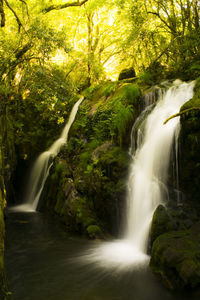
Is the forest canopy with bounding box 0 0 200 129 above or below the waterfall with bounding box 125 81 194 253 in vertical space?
above

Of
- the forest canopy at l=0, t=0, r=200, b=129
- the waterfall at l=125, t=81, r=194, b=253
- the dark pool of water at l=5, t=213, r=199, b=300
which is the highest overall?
the forest canopy at l=0, t=0, r=200, b=129

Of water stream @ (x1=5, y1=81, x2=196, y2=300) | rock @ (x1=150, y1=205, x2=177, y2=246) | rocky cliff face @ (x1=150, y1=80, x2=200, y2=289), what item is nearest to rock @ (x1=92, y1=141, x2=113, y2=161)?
water stream @ (x1=5, y1=81, x2=196, y2=300)

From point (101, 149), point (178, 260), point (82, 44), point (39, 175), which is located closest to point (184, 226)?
point (178, 260)

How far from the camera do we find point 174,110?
8.10 metres

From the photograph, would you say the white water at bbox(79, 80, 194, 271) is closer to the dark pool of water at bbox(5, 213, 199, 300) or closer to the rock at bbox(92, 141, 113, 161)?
the dark pool of water at bbox(5, 213, 199, 300)

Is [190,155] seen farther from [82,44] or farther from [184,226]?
[82,44]

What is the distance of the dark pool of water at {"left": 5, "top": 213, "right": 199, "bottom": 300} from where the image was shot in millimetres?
3734

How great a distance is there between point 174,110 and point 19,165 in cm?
781

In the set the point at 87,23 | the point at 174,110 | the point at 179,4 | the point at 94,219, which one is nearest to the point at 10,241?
the point at 94,219

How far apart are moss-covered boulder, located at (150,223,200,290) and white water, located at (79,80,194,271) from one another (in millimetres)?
773

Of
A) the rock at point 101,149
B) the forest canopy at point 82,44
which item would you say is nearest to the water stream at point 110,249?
the rock at point 101,149

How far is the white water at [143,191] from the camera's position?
5121mm

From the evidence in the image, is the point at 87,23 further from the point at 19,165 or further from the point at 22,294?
the point at 22,294

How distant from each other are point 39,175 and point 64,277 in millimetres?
6721
